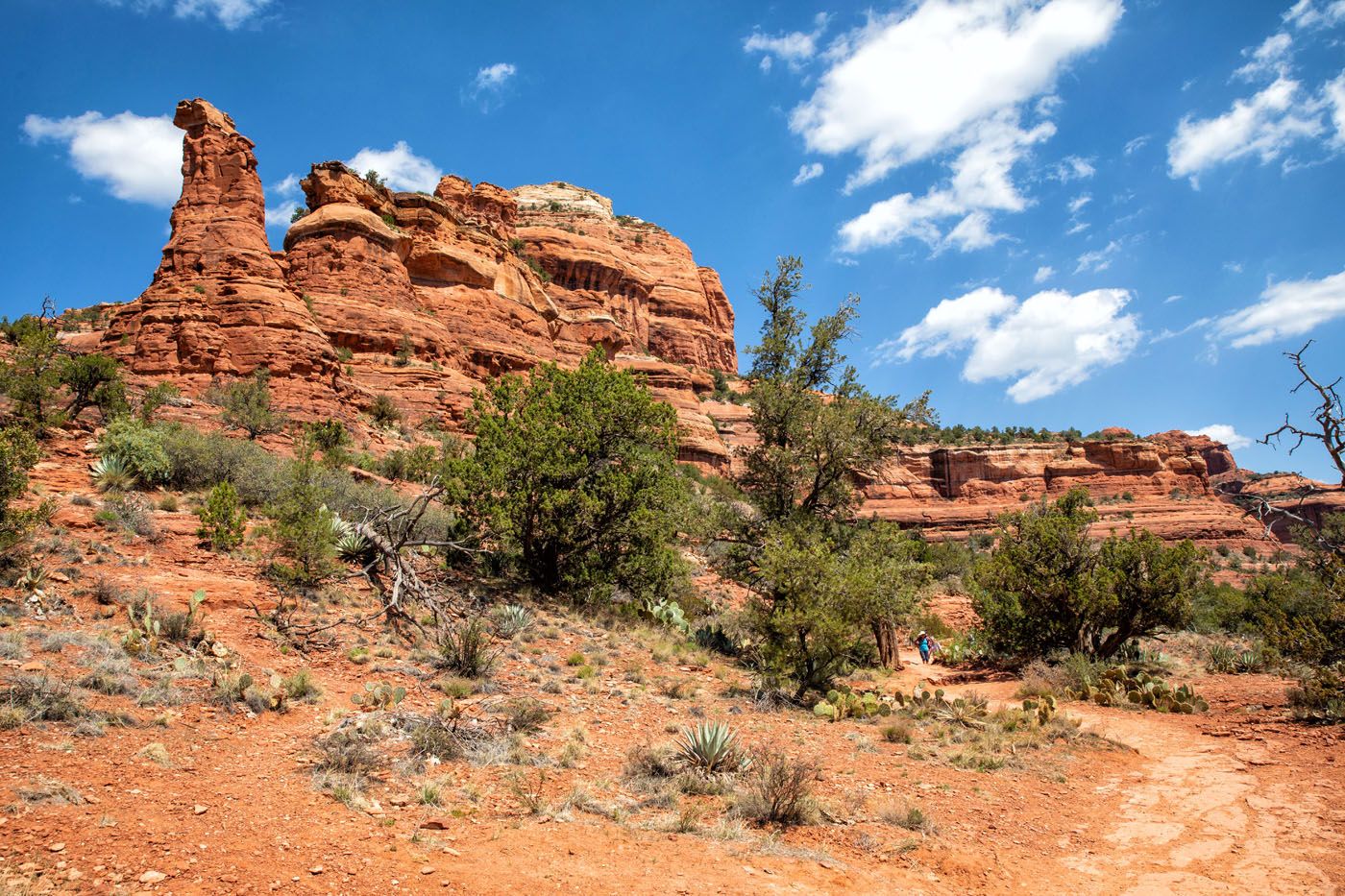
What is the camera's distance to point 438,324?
3831 cm

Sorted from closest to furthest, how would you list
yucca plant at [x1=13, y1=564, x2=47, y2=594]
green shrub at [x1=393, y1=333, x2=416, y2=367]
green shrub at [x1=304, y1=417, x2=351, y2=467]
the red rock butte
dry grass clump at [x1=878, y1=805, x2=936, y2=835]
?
dry grass clump at [x1=878, y1=805, x2=936, y2=835] < yucca plant at [x1=13, y1=564, x2=47, y2=594] < green shrub at [x1=304, y1=417, x2=351, y2=467] < the red rock butte < green shrub at [x1=393, y1=333, x2=416, y2=367]

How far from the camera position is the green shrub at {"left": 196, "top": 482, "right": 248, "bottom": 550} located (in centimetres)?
1162

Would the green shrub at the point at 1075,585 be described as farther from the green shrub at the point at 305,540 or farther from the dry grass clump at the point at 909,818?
the green shrub at the point at 305,540

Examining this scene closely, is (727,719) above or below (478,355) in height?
below

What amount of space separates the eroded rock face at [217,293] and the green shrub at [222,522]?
18.3 m

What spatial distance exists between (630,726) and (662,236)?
83620 mm

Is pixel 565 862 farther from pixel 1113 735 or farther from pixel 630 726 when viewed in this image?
pixel 1113 735

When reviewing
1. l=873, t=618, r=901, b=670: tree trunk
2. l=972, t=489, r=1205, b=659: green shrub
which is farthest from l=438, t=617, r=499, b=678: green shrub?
l=972, t=489, r=1205, b=659: green shrub

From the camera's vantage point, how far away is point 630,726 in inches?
341

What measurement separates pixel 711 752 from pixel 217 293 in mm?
31380

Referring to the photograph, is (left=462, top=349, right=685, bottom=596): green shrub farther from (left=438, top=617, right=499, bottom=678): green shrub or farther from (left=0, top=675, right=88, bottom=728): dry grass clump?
(left=0, top=675, right=88, bottom=728): dry grass clump

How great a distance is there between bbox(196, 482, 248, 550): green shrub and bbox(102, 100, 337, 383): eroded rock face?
1829 cm

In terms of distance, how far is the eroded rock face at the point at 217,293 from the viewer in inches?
1090

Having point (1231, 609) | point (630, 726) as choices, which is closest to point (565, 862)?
point (630, 726)
